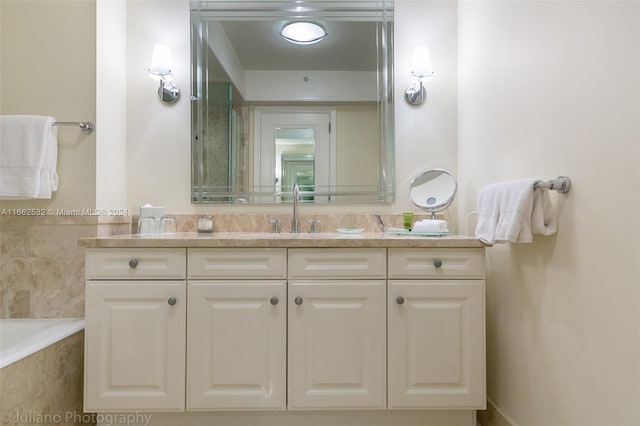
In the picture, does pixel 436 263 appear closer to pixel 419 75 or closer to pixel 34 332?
pixel 419 75

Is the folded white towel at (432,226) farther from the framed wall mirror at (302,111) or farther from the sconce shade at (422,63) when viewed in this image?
the sconce shade at (422,63)

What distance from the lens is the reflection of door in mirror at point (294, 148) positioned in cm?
194

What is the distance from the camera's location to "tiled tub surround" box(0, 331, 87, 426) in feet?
3.83

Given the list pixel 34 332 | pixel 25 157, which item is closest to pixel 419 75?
pixel 25 157

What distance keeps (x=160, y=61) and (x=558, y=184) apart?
1.89 metres

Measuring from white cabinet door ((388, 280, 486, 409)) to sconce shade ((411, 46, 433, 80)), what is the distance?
1156mm

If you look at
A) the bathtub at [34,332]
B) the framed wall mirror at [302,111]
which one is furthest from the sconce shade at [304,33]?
the bathtub at [34,332]

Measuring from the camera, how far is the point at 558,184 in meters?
1.09

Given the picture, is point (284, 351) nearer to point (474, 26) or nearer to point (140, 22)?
point (474, 26)

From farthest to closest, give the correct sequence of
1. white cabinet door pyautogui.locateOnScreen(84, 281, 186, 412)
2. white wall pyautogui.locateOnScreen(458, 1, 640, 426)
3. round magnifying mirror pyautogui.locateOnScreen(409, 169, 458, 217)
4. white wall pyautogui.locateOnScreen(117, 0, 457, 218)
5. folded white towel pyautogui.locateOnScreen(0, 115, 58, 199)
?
white wall pyautogui.locateOnScreen(117, 0, 457, 218) → round magnifying mirror pyautogui.locateOnScreen(409, 169, 458, 217) → folded white towel pyautogui.locateOnScreen(0, 115, 58, 199) → white cabinet door pyautogui.locateOnScreen(84, 281, 186, 412) → white wall pyautogui.locateOnScreen(458, 1, 640, 426)

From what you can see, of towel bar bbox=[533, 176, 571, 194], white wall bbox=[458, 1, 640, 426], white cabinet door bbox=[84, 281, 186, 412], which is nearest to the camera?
white wall bbox=[458, 1, 640, 426]

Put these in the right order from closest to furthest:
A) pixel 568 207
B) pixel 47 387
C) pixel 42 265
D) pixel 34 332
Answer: pixel 568 207 → pixel 47 387 → pixel 34 332 → pixel 42 265

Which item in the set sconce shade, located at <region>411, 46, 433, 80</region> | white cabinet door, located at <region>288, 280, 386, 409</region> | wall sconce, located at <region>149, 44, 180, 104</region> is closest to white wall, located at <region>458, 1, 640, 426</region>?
sconce shade, located at <region>411, 46, 433, 80</region>

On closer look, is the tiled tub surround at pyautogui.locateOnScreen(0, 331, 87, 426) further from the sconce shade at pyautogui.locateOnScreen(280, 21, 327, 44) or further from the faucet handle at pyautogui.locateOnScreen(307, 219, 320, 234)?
the sconce shade at pyautogui.locateOnScreen(280, 21, 327, 44)
